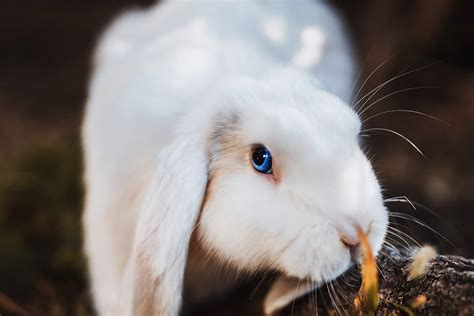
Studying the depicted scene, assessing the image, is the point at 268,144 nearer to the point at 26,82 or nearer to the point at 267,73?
the point at 267,73

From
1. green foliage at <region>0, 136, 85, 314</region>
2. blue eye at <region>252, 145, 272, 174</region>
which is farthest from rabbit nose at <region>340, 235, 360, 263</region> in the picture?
green foliage at <region>0, 136, 85, 314</region>

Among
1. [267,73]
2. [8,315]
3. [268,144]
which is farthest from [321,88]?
[8,315]

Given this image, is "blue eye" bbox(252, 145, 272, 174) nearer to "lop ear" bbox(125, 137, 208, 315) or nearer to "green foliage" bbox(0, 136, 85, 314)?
"lop ear" bbox(125, 137, 208, 315)

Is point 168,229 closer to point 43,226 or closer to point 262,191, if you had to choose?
point 262,191

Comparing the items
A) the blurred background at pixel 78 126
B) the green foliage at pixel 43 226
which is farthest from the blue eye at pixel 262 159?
the green foliage at pixel 43 226

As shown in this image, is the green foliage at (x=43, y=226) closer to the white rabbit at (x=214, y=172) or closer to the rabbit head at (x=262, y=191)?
the white rabbit at (x=214, y=172)

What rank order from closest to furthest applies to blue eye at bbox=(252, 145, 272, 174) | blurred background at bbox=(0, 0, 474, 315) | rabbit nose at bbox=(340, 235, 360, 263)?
rabbit nose at bbox=(340, 235, 360, 263)
blue eye at bbox=(252, 145, 272, 174)
blurred background at bbox=(0, 0, 474, 315)
